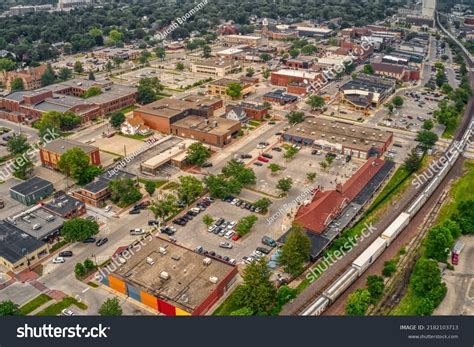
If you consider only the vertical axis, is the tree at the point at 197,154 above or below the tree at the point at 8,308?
above

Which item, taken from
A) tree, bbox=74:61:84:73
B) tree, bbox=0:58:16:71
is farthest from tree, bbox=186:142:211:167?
tree, bbox=0:58:16:71

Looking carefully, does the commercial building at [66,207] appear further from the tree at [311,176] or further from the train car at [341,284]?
the train car at [341,284]

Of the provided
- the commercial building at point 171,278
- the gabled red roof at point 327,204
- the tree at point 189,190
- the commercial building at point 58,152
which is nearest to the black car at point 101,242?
the commercial building at point 171,278

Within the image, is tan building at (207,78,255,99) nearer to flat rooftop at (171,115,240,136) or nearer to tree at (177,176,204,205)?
flat rooftop at (171,115,240,136)

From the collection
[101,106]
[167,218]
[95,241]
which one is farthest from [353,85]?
[95,241]

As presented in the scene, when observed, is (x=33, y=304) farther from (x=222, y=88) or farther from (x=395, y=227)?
(x=222, y=88)

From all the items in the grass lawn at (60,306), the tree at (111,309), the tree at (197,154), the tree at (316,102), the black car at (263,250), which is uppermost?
the tree at (316,102)

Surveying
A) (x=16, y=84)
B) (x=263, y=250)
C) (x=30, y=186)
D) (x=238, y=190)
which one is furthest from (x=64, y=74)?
(x=263, y=250)
